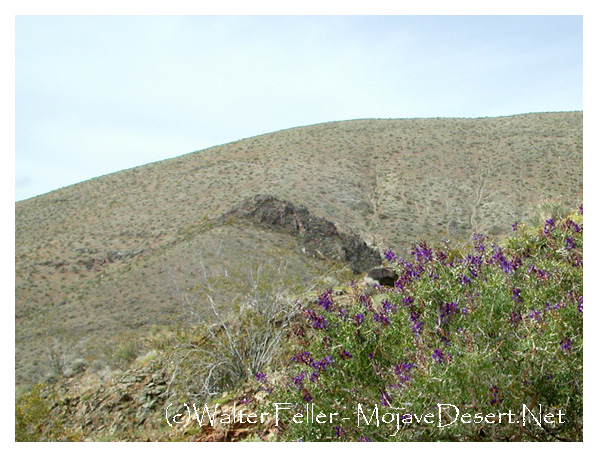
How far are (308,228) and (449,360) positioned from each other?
22.5m

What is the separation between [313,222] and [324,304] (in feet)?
72.3

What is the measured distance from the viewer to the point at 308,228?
26125mm

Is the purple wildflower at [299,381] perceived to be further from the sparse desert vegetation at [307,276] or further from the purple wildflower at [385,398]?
the purple wildflower at [385,398]

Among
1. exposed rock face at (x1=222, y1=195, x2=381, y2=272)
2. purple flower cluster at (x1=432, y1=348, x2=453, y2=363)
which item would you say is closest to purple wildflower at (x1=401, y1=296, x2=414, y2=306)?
purple flower cluster at (x1=432, y1=348, x2=453, y2=363)

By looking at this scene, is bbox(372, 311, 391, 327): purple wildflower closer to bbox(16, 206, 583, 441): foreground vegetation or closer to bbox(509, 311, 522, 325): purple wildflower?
bbox(16, 206, 583, 441): foreground vegetation

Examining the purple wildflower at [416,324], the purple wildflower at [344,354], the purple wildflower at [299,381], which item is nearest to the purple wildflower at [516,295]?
the purple wildflower at [416,324]

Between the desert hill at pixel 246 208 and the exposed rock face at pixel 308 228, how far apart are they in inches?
13.7

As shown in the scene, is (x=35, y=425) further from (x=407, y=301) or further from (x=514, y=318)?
(x=514, y=318)

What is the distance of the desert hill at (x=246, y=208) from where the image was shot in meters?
19.0

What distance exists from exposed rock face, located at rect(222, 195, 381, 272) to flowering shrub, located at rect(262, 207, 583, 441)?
17.4 m

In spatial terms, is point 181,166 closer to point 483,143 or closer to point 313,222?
point 313,222

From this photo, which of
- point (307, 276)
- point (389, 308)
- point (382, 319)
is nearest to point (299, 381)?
point (382, 319)

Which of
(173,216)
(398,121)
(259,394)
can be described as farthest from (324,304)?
(398,121)

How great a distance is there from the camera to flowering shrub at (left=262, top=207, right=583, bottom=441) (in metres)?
3.64
